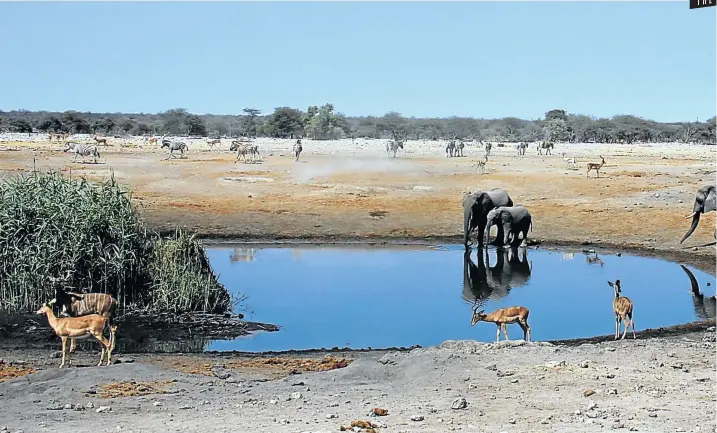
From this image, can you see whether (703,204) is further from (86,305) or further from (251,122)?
(251,122)

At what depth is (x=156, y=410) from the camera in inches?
344

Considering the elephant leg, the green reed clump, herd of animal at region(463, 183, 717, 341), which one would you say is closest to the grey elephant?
herd of animal at region(463, 183, 717, 341)

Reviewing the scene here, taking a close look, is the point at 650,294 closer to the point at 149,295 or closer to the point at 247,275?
the point at 247,275

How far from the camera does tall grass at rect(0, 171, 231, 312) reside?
14.9 m

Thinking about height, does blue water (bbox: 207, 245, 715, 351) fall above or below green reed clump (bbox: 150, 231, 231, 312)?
below

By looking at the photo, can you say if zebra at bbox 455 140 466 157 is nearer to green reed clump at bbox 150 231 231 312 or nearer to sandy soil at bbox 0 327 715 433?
green reed clump at bbox 150 231 231 312

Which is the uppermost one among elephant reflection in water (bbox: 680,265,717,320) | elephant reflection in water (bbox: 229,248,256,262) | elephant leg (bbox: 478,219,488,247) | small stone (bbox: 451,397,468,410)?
small stone (bbox: 451,397,468,410)

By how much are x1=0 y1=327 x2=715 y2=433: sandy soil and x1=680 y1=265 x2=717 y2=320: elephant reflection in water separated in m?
3.99

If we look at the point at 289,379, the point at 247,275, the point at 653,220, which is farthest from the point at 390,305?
the point at 653,220

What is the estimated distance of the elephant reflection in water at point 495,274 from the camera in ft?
56.5

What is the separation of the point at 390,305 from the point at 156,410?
784 centimetres

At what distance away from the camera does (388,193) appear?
33.6 metres

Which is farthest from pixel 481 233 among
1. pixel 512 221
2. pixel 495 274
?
pixel 495 274

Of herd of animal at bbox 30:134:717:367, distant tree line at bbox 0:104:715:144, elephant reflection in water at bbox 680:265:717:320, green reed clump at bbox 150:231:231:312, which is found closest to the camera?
herd of animal at bbox 30:134:717:367
